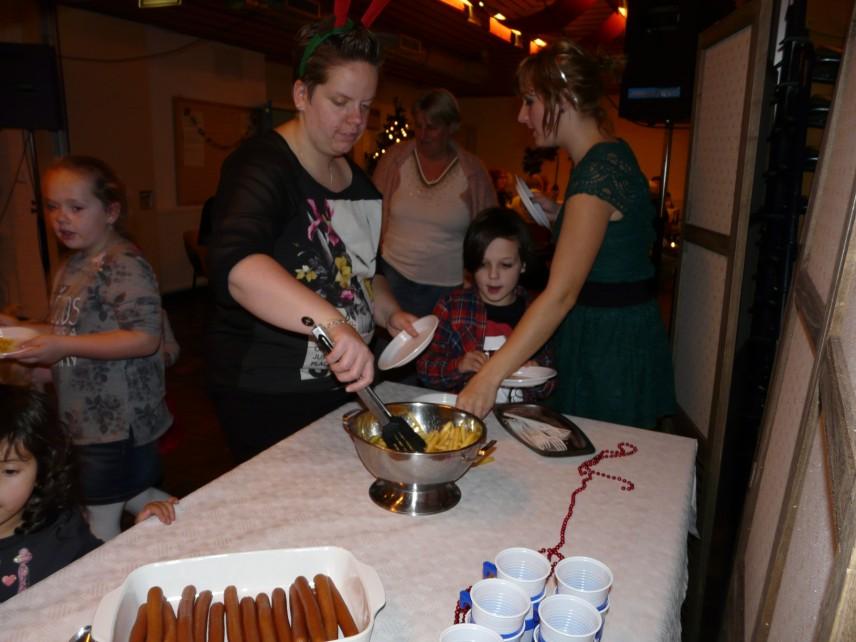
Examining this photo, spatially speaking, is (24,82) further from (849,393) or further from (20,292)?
(849,393)

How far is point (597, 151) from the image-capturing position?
1519 mm

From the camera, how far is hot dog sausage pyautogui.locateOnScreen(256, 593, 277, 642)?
68 cm

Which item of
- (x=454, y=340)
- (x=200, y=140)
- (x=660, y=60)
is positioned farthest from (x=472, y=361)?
(x=200, y=140)

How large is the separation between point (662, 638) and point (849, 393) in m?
0.42

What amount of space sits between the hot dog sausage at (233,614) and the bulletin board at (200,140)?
5839 millimetres

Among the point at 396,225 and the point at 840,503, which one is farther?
the point at 396,225

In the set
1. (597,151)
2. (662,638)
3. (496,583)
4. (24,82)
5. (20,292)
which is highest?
(24,82)

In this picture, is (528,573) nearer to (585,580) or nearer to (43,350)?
(585,580)

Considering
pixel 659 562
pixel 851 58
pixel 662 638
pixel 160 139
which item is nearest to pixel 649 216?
pixel 851 58

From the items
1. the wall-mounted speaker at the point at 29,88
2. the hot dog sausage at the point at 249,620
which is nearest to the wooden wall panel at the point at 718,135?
the hot dog sausage at the point at 249,620

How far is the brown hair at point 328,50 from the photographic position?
1.21 m

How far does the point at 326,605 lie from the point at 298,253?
74 centimetres

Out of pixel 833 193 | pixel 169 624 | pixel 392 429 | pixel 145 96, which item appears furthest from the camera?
pixel 145 96

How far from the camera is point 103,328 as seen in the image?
5.60ft
